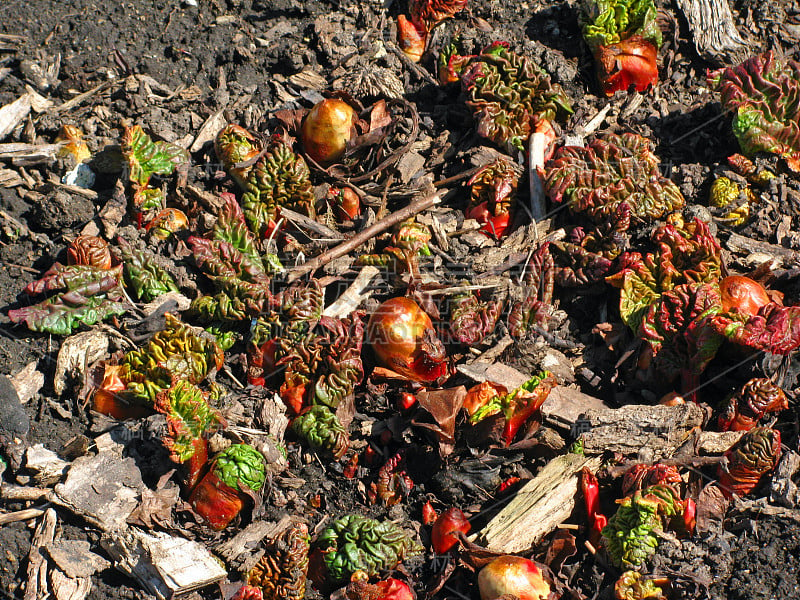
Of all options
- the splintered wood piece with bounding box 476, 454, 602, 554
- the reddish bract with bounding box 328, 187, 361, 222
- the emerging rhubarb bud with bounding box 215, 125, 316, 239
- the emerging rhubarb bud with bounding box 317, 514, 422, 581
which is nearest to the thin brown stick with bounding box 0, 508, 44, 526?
the emerging rhubarb bud with bounding box 317, 514, 422, 581

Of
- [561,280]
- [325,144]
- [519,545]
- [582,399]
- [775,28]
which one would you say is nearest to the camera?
[519,545]

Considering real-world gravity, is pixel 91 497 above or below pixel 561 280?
below

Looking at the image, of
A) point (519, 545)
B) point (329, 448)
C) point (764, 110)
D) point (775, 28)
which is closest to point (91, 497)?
point (329, 448)

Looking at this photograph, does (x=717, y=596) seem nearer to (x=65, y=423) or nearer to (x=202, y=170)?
(x=65, y=423)

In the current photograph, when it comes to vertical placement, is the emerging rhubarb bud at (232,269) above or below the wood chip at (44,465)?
above

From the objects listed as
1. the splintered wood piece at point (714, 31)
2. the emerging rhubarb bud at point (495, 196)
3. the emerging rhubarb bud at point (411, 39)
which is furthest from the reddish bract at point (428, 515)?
the splintered wood piece at point (714, 31)

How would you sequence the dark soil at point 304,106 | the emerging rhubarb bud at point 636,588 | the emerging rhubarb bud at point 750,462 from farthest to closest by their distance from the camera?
the dark soil at point 304,106, the emerging rhubarb bud at point 750,462, the emerging rhubarb bud at point 636,588

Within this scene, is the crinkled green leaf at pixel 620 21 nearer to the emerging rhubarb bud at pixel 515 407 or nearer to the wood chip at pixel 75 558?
the emerging rhubarb bud at pixel 515 407
